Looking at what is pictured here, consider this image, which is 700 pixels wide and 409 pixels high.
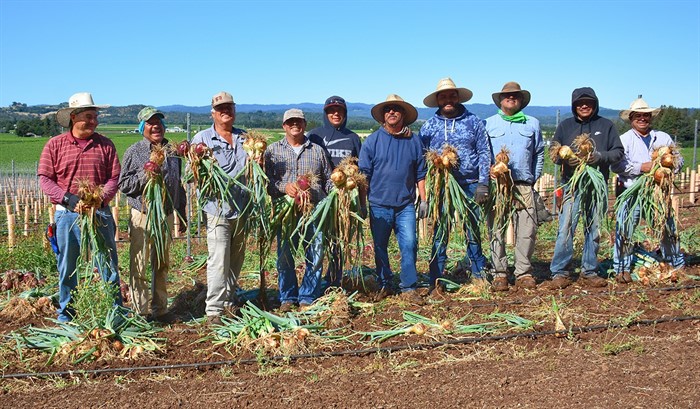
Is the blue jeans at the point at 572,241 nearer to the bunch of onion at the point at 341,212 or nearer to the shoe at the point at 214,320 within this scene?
the bunch of onion at the point at 341,212

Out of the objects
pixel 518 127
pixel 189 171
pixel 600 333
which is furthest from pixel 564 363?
pixel 189 171

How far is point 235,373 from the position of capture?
4148 mm

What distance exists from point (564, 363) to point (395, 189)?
194 centimetres

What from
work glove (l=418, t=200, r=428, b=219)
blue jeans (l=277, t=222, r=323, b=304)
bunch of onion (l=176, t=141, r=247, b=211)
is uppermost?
bunch of onion (l=176, t=141, r=247, b=211)

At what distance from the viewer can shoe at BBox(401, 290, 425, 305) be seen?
552 centimetres

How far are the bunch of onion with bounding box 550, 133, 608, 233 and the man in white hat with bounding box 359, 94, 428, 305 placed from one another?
1281 mm

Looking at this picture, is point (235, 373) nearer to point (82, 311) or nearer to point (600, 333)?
point (82, 311)

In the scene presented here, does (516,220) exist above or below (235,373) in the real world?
above

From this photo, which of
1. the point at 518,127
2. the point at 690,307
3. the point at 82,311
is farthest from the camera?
the point at 518,127

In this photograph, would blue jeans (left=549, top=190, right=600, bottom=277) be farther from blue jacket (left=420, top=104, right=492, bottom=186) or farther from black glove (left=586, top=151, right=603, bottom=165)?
blue jacket (left=420, top=104, right=492, bottom=186)

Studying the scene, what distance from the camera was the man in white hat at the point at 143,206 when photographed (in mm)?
4844

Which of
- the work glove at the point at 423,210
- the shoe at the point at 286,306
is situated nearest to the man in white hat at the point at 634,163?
the work glove at the point at 423,210

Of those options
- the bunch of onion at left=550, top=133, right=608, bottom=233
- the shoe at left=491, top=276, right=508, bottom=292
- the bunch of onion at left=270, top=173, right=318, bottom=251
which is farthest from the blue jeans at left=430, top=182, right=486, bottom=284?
the bunch of onion at left=270, top=173, right=318, bottom=251

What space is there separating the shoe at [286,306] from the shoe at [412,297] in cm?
93
